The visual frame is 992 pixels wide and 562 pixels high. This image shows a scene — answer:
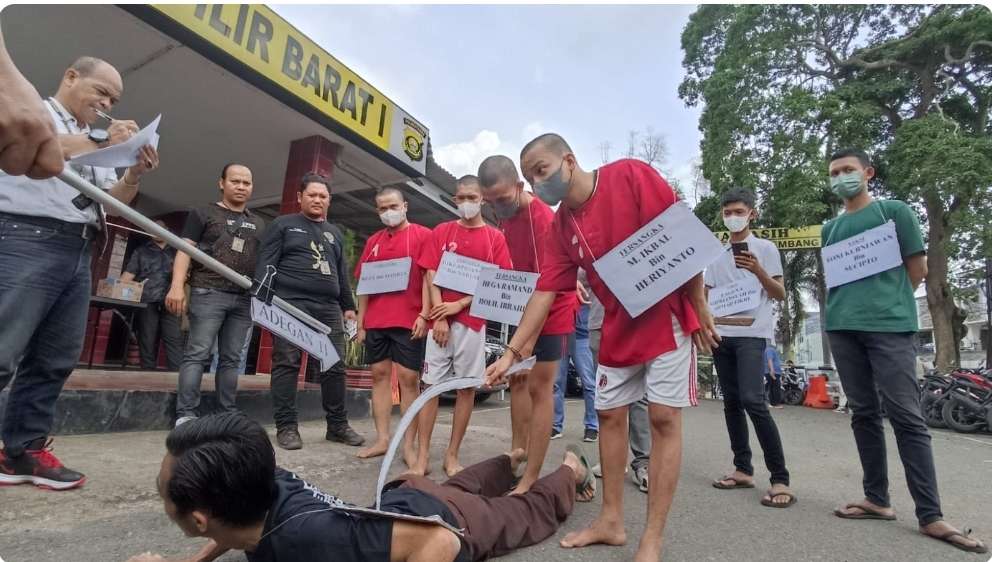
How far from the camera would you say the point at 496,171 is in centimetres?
310

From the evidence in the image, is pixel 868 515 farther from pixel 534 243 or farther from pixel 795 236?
pixel 795 236

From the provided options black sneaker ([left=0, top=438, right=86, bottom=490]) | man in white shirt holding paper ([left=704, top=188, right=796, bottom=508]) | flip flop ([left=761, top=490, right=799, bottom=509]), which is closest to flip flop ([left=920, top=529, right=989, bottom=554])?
flip flop ([left=761, top=490, right=799, bottom=509])

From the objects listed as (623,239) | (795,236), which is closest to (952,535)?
(623,239)

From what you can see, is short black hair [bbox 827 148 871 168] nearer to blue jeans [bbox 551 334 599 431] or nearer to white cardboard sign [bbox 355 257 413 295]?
blue jeans [bbox 551 334 599 431]

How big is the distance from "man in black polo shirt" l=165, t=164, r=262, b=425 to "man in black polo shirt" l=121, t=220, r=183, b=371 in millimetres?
3201

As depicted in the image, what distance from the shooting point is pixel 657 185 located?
2.33 m

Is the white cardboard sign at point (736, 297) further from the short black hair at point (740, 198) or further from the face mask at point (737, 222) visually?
the short black hair at point (740, 198)

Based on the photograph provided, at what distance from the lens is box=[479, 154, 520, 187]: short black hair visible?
3.09m

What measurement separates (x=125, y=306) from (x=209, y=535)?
618cm

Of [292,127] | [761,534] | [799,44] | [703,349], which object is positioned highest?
[799,44]

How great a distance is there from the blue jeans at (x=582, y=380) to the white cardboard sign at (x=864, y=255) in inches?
87.3

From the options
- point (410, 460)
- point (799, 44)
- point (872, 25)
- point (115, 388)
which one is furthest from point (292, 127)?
point (872, 25)

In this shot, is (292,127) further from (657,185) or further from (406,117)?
(657,185)

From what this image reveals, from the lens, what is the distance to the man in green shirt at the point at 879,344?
2590 mm
